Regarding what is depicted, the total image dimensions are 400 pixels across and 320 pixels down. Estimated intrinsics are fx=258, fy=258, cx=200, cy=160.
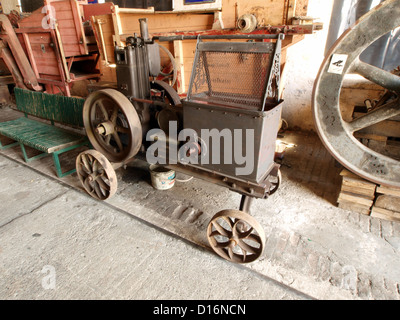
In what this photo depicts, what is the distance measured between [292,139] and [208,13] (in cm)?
253

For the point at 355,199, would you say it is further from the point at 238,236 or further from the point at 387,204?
the point at 238,236

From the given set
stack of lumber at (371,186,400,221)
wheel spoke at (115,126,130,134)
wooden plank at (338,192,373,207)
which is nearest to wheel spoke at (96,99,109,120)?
wheel spoke at (115,126,130,134)

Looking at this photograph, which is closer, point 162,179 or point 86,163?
point 86,163

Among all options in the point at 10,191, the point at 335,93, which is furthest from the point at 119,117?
the point at 335,93

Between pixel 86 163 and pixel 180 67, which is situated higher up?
pixel 180 67

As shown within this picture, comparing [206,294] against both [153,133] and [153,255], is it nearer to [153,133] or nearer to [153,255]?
[153,255]

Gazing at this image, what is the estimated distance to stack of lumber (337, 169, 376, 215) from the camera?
2.70 meters

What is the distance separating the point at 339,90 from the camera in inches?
88.5

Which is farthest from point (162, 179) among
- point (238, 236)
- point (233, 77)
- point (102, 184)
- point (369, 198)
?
point (369, 198)

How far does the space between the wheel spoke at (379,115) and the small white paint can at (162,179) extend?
6.54ft

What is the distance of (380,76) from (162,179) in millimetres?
2411

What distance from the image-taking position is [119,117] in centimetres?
280

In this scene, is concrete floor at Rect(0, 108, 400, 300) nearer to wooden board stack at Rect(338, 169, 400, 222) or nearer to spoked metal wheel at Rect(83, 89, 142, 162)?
wooden board stack at Rect(338, 169, 400, 222)
